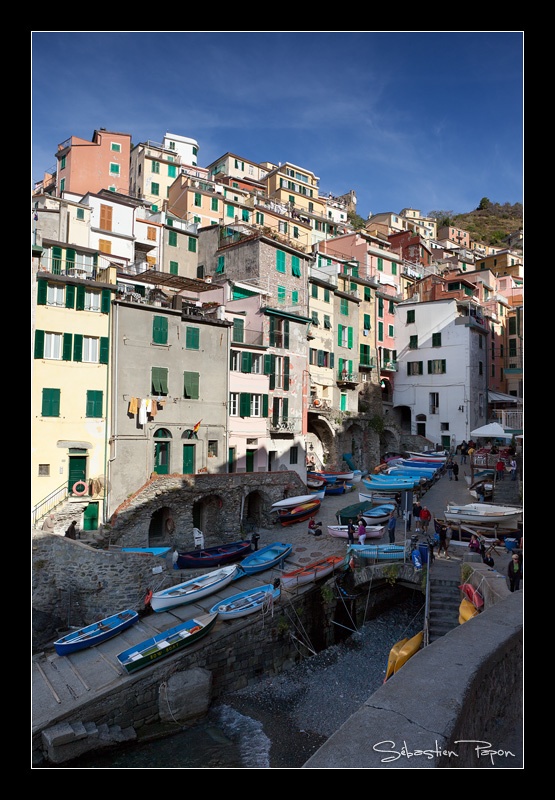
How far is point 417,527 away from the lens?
26797mm

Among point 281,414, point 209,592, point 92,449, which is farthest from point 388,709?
point 281,414

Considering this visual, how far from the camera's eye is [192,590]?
848 inches

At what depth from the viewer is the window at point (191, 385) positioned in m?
31.1

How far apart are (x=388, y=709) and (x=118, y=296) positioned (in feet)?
89.7

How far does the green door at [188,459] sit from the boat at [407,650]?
1741cm

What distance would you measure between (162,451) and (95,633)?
1215cm

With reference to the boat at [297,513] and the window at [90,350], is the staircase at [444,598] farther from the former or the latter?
the window at [90,350]

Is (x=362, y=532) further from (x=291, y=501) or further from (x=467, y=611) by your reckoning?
(x=467, y=611)

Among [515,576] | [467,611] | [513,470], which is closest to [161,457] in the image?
[467,611]

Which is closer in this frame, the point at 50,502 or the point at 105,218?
the point at 50,502

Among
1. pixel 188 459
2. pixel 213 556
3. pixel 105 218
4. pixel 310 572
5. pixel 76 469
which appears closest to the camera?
pixel 310 572
